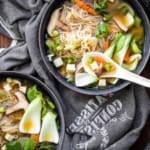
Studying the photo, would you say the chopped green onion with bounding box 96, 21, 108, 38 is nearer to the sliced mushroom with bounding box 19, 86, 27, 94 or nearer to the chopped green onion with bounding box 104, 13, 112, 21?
the chopped green onion with bounding box 104, 13, 112, 21

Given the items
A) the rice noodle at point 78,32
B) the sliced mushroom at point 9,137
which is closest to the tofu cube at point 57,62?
the rice noodle at point 78,32

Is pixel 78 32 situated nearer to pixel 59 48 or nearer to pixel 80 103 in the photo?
pixel 59 48

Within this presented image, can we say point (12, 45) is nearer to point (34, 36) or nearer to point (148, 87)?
point (34, 36)

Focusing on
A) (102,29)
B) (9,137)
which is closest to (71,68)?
(102,29)

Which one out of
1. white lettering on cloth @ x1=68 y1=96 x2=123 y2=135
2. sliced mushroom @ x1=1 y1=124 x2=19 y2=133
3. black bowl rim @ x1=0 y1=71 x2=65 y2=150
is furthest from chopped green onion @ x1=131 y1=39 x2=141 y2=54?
sliced mushroom @ x1=1 y1=124 x2=19 y2=133

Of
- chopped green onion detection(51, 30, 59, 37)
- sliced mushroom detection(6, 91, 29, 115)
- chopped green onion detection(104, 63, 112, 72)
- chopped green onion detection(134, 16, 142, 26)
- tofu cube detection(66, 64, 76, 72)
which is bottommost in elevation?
sliced mushroom detection(6, 91, 29, 115)

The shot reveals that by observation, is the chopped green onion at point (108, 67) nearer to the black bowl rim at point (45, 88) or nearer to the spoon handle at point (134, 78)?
the spoon handle at point (134, 78)

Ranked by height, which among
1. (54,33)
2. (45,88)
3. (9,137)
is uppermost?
(54,33)

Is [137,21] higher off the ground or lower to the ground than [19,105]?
higher
